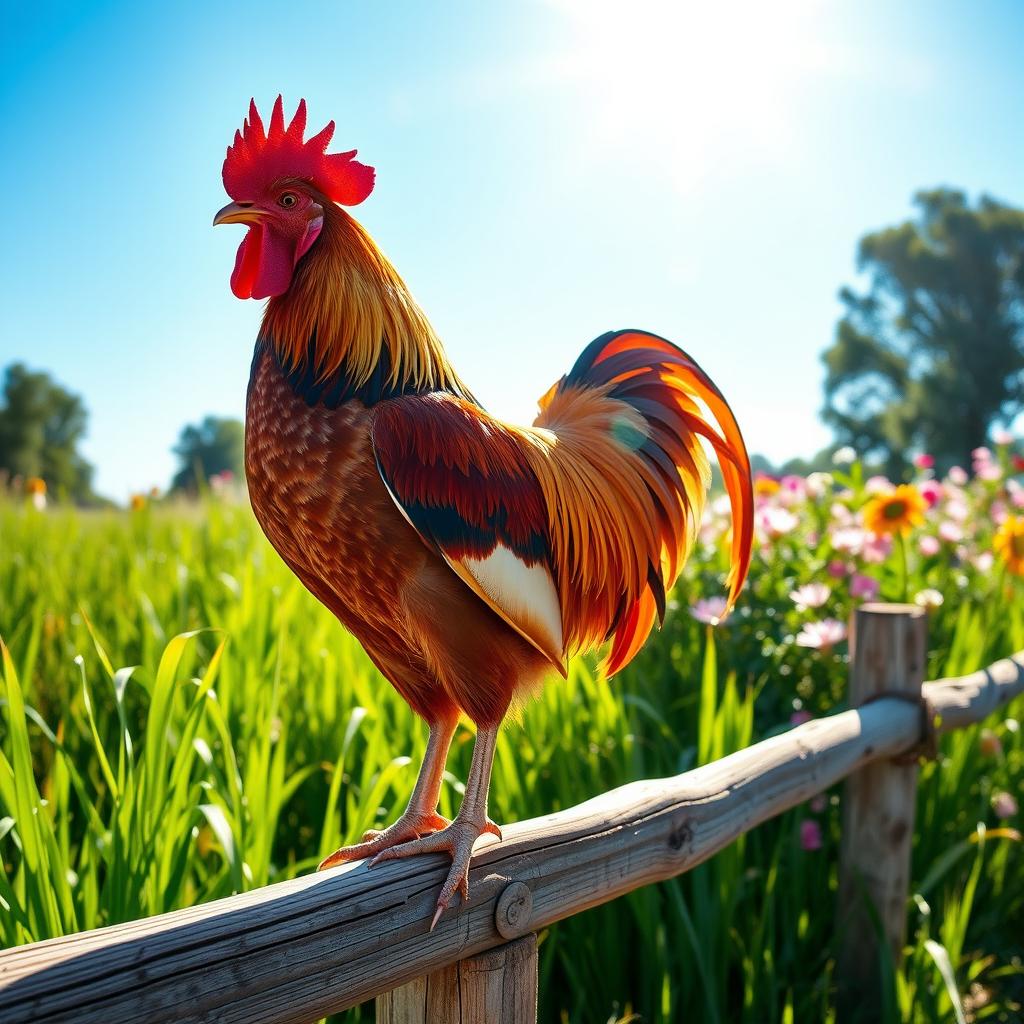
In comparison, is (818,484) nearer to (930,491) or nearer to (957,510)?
(930,491)

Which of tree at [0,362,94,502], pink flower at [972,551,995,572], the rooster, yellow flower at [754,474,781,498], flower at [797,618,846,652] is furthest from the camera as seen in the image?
tree at [0,362,94,502]

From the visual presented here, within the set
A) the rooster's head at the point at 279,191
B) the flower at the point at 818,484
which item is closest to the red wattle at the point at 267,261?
the rooster's head at the point at 279,191

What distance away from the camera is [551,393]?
1659 millimetres

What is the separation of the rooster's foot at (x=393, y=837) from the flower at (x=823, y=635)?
189 cm

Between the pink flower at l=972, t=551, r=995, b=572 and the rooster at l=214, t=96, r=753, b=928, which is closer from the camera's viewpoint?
the rooster at l=214, t=96, r=753, b=928

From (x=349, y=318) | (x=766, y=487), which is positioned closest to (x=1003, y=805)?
(x=766, y=487)

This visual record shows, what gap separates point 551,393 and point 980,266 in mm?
28623

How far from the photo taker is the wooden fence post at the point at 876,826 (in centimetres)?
244

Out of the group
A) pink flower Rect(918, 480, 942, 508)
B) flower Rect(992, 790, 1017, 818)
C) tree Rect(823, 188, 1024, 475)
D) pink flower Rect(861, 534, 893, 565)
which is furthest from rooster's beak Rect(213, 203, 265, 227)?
tree Rect(823, 188, 1024, 475)

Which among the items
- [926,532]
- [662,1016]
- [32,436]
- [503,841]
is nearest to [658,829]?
[503,841]

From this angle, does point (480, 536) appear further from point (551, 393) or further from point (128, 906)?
point (128, 906)

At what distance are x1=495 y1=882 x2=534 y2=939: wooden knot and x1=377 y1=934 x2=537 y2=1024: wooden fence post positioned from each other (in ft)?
0.13

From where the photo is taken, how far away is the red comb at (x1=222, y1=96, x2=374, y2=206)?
122 centimetres

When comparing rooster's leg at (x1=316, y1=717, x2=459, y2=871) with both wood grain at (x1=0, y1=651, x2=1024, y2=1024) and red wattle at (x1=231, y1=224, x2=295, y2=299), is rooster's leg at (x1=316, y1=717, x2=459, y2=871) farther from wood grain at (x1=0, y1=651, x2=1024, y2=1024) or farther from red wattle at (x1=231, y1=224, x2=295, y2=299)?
red wattle at (x1=231, y1=224, x2=295, y2=299)
